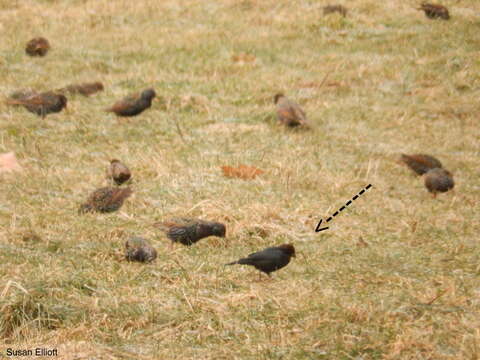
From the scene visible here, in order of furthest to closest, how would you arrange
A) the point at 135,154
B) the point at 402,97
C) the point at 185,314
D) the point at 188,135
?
the point at 402,97, the point at 188,135, the point at 135,154, the point at 185,314

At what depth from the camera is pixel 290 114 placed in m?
8.27

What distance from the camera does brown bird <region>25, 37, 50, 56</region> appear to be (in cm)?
1115

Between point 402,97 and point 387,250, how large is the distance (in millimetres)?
4996

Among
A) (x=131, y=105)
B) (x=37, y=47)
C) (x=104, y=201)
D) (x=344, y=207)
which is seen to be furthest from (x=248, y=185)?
(x=37, y=47)

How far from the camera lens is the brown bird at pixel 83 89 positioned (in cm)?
935

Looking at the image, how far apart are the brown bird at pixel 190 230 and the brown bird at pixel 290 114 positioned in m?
3.36

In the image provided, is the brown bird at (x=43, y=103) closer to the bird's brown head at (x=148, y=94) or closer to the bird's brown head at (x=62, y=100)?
the bird's brown head at (x=62, y=100)

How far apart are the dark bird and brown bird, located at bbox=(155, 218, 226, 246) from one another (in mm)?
649

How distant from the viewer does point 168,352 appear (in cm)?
362

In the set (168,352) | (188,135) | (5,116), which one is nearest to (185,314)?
(168,352)

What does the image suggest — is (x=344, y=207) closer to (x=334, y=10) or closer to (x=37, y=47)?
(x=37, y=47)

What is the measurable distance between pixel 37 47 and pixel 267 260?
8.13m

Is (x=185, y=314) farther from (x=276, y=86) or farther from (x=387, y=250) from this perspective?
(x=276, y=86)

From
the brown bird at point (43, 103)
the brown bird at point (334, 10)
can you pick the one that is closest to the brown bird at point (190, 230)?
the brown bird at point (43, 103)
